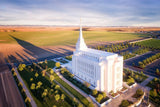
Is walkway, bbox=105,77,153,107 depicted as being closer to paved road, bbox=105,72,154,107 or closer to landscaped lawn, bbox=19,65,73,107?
paved road, bbox=105,72,154,107

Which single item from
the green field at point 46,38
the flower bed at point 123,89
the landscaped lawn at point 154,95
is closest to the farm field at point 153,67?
the landscaped lawn at point 154,95

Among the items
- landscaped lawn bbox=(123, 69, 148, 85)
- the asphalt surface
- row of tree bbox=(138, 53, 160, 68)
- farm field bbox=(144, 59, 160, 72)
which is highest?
row of tree bbox=(138, 53, 160, 68)

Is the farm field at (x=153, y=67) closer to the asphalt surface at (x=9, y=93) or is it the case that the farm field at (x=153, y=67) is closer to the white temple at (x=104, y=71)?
the white temple at (x=104, y=71)

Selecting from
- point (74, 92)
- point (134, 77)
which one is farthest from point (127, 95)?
point (74, 92)

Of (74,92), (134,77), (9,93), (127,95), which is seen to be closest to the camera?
(127,95)

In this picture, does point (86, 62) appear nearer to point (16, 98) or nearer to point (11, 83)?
point (16, 98)

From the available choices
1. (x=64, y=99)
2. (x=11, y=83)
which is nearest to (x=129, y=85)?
(x=64, y=99)

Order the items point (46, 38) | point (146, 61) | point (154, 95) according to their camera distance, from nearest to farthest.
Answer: point (154, 95) → point (146, 61) → point (46, 38)

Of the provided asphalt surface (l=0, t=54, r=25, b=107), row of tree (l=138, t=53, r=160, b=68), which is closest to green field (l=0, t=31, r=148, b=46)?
asphalt surface (l=0, t=54, r=25, b=107)

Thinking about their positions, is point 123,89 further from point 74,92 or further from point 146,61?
point 146,61
